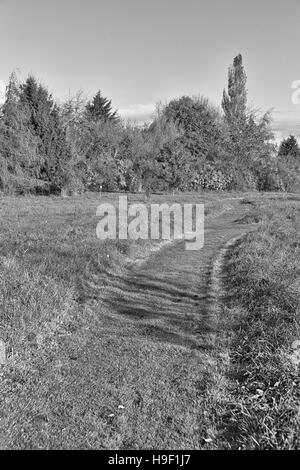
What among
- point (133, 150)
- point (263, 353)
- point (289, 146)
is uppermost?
point (289, 146)

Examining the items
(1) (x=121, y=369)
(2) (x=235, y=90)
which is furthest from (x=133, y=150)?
(1) (x=121, y=369)

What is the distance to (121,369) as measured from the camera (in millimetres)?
4672

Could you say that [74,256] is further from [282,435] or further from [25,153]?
[25,153]

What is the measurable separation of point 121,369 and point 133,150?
1203 inches

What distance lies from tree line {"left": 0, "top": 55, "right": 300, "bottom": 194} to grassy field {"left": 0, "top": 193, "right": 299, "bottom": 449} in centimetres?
2043

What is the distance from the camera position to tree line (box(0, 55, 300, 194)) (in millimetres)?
27538

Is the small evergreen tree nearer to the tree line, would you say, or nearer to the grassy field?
the tree line

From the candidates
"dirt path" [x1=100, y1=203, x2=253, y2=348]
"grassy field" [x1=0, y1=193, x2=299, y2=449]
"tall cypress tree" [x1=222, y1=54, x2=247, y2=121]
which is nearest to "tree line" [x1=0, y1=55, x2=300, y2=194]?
"tall cypress tree" [x1=222, y1=54, x2=247, y2=121]

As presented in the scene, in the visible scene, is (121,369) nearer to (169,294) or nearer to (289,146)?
(169,294)

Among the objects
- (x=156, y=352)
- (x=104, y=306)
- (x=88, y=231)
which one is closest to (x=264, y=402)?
(x=156, y=352)

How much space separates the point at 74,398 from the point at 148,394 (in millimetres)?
766

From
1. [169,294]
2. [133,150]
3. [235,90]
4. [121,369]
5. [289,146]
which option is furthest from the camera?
[289,146]

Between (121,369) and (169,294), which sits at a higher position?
(169,294)

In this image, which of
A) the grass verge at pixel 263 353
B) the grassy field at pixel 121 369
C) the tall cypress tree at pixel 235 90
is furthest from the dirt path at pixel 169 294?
the tall cypress tree at pixel 235 90
